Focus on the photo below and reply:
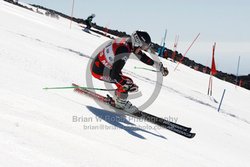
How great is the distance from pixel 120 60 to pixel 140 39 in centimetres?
61

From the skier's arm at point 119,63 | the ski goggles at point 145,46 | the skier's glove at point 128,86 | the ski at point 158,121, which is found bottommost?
the ski at point 158,121

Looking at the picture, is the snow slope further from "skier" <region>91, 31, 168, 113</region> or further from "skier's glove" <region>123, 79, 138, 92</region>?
"skier's glove" <region>123, 79, 138, 92</region>

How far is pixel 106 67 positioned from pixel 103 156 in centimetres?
342

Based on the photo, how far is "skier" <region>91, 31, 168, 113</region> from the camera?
6031mm

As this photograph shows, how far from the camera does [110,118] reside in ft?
19.3

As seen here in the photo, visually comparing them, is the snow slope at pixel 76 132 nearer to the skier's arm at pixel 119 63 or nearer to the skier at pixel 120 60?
the skier at pixel 120 60

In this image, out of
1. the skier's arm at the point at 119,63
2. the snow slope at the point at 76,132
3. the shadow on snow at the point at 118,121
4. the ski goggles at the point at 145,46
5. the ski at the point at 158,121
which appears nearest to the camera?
the snow slope at the point at 76,132

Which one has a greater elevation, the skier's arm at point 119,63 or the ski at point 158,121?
the skier's arm at point 119,63

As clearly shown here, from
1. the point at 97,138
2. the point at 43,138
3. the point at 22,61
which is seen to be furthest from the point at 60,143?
the point at 22,61

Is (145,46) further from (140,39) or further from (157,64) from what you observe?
(157,64)

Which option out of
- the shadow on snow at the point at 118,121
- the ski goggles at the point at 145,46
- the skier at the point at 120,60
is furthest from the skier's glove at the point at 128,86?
the ski goggles at the point at 145,46

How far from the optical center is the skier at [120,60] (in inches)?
237

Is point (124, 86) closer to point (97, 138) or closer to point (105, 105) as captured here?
point (105, 105)

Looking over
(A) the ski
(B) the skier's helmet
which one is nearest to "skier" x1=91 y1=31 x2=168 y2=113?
(B) the skier's helmet
